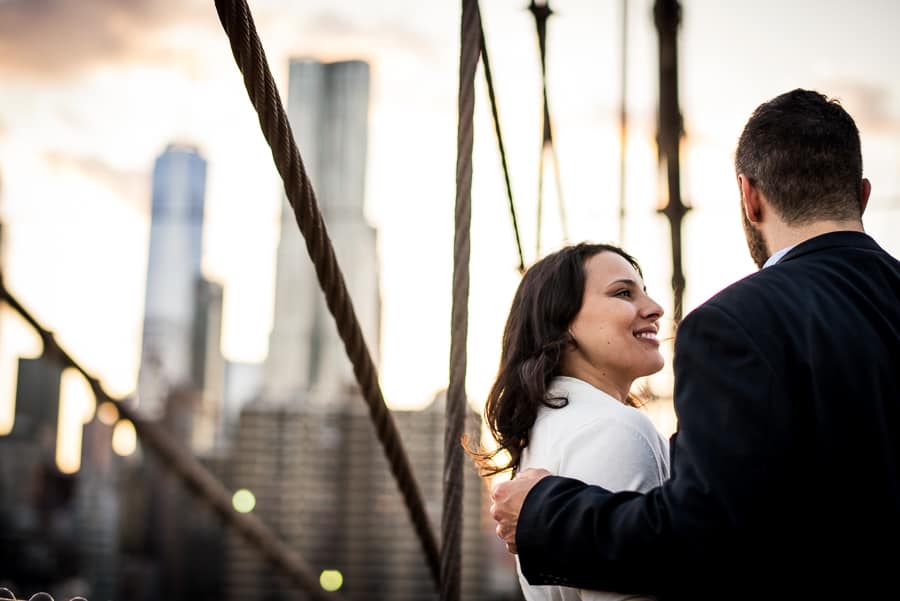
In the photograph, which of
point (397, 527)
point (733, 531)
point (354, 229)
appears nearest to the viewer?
point (733, 531)

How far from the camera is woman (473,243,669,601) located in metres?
1.42

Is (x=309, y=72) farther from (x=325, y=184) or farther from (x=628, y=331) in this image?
(x=628, y=331)

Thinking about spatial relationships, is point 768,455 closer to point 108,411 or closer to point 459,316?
point 459,316

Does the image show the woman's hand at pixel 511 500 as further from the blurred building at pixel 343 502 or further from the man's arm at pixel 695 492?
the blurred building at pixel 343 502

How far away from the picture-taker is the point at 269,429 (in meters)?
92.0

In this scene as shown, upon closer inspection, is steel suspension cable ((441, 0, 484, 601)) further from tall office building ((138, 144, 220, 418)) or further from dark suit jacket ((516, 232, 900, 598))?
tall office building ((138, 144, 220, 418))

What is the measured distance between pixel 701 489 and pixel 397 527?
283 feet

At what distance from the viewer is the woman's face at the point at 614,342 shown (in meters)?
1.60

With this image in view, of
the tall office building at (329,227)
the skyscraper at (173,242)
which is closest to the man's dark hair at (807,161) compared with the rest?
the tall office building at (329,227)

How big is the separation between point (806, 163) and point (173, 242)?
124 meters

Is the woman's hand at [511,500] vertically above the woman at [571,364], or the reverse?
the woman at [571,364]

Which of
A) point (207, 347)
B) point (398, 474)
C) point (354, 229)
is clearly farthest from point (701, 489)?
point (207, 347)

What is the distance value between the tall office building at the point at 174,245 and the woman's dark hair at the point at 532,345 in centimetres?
11796

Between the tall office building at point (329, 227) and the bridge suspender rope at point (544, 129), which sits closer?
the bridge suspender rope at point (544, 129)
